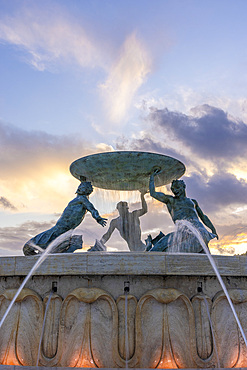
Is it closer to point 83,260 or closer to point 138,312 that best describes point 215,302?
point 138,312

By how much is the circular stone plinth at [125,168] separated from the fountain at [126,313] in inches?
219

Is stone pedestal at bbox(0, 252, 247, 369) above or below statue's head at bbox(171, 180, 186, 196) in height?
below

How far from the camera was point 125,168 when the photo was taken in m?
12.1

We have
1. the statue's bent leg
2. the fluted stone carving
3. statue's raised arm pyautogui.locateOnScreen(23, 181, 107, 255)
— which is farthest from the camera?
statue's raised arm pyautogui.locateOnScreen(23, 181, 107, 255)

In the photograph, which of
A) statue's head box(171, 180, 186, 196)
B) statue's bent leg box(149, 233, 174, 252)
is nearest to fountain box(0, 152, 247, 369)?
statue's bent leg box(149, 233, 174, 252)

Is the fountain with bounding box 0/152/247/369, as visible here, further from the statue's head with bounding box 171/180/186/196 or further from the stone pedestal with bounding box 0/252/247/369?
the statue's head with bounding box 171/180/186/196

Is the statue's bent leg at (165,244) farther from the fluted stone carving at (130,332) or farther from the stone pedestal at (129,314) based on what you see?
the fluted stone carving at (130,332)

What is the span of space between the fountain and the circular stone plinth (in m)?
5.56

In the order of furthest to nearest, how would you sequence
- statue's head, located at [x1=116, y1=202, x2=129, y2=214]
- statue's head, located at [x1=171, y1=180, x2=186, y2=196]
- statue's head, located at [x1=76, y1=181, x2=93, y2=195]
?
statue's head, located at [x1=116, y1=202, x2=129, y2=214], statue's head, located at [x1=76, y1=181, x2=93, y2=195], statue's head, located at [x1=171, y1=180, x2=186, y2=196]

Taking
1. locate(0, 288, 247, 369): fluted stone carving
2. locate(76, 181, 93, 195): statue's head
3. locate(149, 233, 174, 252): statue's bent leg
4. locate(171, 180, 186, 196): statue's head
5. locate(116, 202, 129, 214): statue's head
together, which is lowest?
locate(0, 288, 247, 369): fluted stone carving

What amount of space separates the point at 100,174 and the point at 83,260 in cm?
648

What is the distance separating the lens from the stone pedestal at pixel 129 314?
19.4 ft

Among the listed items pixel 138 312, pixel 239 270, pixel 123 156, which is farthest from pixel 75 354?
pixel 123 156

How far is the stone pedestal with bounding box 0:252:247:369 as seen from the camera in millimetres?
5898
